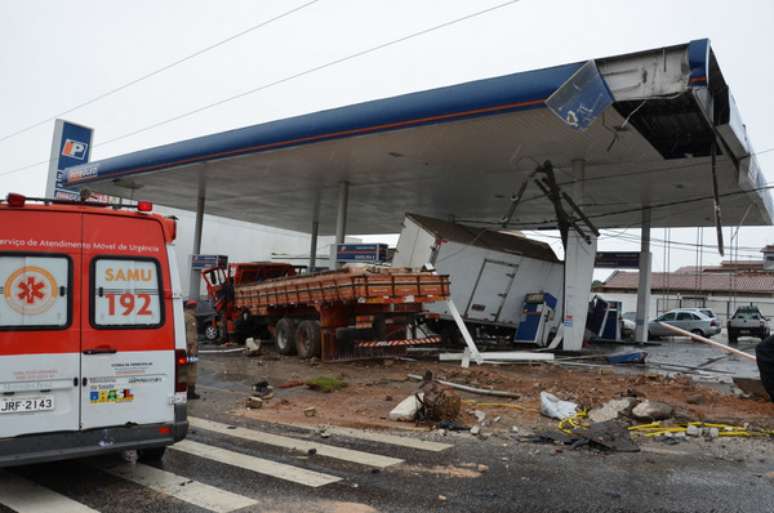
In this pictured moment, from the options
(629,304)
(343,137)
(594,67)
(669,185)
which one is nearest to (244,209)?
(343,137)

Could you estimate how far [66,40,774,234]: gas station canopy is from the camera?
12.7 meters

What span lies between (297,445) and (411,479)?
1823mm

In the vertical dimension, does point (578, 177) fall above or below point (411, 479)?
above

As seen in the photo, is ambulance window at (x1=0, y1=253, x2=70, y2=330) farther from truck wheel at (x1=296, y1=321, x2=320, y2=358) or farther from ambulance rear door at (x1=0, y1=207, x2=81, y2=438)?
truck wheel at (x1=296, y1=321, x2=320, y2=358)

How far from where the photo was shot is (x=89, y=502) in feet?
16.9

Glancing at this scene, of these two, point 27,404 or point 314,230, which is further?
point 314,230

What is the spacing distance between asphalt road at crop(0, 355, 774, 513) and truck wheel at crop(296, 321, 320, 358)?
24.9ft

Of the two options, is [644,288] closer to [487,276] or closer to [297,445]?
[487,276]

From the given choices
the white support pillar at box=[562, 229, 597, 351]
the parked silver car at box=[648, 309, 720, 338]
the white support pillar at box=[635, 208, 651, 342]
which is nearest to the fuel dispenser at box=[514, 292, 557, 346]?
the white support pillar at box=[562, 229, 597, 351]

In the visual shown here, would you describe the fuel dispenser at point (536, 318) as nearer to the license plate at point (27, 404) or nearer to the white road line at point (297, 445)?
the white road line at point (297, 445)

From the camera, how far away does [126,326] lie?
5641mm

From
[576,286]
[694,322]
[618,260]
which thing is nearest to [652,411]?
[576,286]

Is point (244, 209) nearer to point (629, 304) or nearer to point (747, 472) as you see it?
point (747, 472)

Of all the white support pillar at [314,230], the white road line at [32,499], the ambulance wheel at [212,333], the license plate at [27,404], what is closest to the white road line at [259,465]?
the white road line at [32,499]
